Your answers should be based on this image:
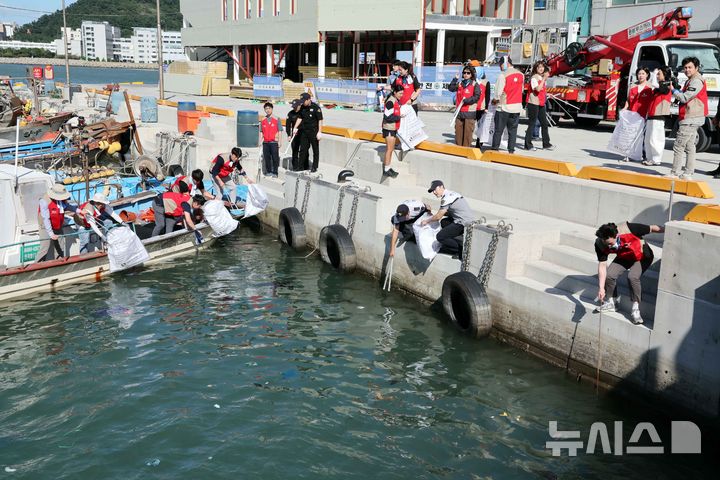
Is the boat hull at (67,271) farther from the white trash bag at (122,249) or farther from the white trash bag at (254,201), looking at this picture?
the white trash bag at (254,201)

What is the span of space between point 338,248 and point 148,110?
58.4 feet

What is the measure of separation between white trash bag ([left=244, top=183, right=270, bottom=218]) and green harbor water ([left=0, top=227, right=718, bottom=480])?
389 centimetres

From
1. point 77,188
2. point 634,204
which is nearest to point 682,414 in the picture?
point 634,204

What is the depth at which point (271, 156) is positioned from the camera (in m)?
19.4

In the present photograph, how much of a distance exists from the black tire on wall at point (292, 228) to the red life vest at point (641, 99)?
24.6 feet

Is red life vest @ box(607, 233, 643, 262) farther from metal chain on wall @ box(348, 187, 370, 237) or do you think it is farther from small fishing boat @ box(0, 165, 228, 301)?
small fishing boat @ box(0, 165, 228, 301)

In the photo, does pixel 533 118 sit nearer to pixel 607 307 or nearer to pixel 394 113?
pixel 394 113

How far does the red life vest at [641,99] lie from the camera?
47.3 feet

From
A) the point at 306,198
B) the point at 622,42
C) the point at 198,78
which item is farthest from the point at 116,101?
the point at 622,42

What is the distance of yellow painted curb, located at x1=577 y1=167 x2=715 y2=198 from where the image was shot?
1111 cm

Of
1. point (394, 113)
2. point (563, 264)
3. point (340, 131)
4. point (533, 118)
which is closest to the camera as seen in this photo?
point (563, 264)

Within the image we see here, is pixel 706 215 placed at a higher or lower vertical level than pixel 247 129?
lower

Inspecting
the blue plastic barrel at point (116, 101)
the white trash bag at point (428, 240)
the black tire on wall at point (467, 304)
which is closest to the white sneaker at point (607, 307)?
the black tire on wall at point (467, 304)

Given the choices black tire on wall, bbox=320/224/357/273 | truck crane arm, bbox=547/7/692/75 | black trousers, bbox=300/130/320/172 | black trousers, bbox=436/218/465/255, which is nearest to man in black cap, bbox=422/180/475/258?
black trousers, bbox=436/218/465/255
